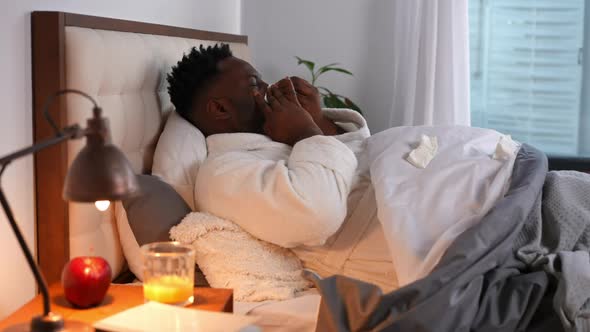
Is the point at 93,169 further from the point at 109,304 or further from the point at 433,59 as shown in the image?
the point at 433,59

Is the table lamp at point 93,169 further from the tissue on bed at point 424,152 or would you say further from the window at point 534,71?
the window at point 534,71

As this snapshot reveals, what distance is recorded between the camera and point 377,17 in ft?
12.2

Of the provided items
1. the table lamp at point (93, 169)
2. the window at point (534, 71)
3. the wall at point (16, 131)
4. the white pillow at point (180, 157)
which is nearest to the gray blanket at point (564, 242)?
the white pillow at point (180, 157)

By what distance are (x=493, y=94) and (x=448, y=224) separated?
2002 millimetres

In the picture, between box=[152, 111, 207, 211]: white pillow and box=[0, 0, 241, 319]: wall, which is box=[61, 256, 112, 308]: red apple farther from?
box=[152, 111, 207, 211]: white pillow

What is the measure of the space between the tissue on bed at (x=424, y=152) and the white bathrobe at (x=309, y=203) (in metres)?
0.13

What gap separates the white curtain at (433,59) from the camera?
3572mm

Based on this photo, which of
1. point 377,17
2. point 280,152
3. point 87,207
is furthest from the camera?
point 377,17

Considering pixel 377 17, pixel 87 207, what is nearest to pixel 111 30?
pixel 87 207

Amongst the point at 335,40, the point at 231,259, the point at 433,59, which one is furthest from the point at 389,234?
the point at 335,40

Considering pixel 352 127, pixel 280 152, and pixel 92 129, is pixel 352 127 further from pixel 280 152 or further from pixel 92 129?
pixel 92 129

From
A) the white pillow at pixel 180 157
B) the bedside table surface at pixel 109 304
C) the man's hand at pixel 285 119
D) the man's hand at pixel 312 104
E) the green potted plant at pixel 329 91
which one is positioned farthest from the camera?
the green potted plant at pixel 329 91

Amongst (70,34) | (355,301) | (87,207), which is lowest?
(355,301)

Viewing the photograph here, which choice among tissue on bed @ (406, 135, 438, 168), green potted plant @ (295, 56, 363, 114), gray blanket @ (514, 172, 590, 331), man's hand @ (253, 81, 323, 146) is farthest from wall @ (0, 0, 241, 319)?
green potted plant @ (295, 56, 363, 114)
